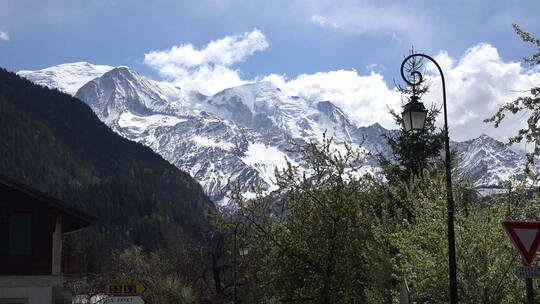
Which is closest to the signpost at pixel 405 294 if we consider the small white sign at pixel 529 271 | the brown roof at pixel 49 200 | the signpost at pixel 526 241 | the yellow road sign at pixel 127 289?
the signpost at pixel 526 241

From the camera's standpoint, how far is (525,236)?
9250 millimetres

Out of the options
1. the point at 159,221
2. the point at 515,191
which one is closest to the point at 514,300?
the point at 515,191

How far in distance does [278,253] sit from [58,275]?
28.6 ft

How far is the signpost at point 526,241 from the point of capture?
9.12 meters

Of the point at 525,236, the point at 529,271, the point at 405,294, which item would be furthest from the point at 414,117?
the point at 529,271

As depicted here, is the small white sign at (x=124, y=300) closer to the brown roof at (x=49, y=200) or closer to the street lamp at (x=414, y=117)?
the brown roof at (x=49, y=200)

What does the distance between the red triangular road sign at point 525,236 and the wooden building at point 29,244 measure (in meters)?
20.0

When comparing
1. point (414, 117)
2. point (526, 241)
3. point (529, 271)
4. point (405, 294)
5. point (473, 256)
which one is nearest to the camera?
point (529, 271)

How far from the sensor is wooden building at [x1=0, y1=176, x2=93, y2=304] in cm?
2470

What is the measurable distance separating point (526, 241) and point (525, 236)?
2.9 inches

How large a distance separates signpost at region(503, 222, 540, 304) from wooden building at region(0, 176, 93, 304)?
1998cm

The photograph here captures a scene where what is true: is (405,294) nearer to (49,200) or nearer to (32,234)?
(49,200)

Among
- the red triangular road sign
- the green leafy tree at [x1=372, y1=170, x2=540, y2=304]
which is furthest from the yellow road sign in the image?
the red triangular road sign

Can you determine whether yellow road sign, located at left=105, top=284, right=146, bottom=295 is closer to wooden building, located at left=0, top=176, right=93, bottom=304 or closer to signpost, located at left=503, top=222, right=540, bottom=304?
wooden building, located at left=0, top=176, right=93, bottom=304
